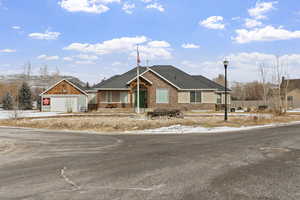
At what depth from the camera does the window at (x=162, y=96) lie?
115ft

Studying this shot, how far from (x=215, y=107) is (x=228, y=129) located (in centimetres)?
1926

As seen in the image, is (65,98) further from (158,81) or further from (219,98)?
(219,98)

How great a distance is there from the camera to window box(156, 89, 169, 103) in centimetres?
3519

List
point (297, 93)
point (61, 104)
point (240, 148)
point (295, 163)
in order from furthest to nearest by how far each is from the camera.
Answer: point (297, 93) → point (61, 104) → point (240, 148) → point (295, 163)

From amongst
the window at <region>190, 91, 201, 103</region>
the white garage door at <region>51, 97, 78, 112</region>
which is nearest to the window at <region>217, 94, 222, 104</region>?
the window at <region>190, 91, 201, 103</region>

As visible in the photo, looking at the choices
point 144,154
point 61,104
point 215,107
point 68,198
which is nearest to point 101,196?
point 68,198

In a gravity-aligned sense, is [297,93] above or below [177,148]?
above

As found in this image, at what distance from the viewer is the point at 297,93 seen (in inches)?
2640

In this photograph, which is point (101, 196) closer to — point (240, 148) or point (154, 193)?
point (154, 193)

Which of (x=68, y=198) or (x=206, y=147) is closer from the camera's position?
(x=68, y=198)

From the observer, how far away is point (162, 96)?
35.2m

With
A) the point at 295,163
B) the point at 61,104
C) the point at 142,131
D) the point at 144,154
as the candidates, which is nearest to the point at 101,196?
the point at 144,154

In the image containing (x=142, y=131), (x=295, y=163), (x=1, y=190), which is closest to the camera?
(x=1, y=190)

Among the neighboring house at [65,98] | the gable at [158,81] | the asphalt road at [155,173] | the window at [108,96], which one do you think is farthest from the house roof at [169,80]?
the asphalt road at [155,173]
